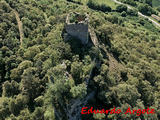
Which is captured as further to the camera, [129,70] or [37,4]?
[37,4]

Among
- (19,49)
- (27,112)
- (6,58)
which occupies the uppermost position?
(19,49)

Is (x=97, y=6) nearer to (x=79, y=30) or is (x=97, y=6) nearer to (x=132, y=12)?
(x=132, y=12)

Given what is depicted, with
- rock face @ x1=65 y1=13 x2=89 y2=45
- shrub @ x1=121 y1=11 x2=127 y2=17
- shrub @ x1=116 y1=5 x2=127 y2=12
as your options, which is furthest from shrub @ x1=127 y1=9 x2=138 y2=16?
rock face @ x1=65 y1=13 x2=89 y2=45

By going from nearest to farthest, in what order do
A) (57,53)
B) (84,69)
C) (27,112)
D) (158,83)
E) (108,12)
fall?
(27,112), (84,69), (57,53), (158,83), (108,12)

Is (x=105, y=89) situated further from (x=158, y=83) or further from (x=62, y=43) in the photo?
(x=158, y=83)

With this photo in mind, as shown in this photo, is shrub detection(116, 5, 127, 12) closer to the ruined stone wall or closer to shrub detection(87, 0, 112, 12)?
shrub detection(87, 0, 112, 12)

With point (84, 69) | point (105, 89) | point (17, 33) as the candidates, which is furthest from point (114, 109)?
point (17, 33)

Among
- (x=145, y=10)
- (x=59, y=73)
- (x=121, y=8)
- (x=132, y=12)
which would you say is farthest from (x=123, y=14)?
(x=59, y=73)
